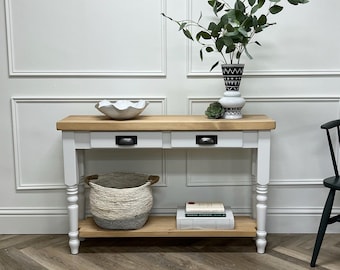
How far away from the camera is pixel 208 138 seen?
95.0 inches

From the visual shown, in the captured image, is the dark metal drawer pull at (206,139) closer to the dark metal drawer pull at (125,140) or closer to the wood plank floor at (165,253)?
the dark metal drawer pull at (125,140)

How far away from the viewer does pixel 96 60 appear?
2.75m

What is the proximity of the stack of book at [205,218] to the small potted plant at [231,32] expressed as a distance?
1.80 feet

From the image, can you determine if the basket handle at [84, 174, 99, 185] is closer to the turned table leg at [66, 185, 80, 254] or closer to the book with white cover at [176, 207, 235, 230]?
the turned table leg at [66, 185, 80, 254]

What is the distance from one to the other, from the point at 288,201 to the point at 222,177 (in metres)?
0.46

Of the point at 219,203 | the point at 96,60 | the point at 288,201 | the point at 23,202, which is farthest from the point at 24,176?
the point at 288,201

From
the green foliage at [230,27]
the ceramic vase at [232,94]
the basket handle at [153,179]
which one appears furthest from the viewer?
the basket handle at [153,179]

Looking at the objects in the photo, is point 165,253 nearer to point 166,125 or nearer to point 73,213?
point 73,213

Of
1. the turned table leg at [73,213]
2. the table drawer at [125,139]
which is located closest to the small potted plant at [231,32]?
the table drawer at [125,139]

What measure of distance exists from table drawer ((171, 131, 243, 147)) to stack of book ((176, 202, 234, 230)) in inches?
15.7

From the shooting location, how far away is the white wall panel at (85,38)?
8.86 feet

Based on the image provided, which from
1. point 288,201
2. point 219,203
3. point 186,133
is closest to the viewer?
point 186,133

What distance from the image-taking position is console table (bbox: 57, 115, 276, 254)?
2393 millimetres

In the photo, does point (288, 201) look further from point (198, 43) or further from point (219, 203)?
point (198, 43)
